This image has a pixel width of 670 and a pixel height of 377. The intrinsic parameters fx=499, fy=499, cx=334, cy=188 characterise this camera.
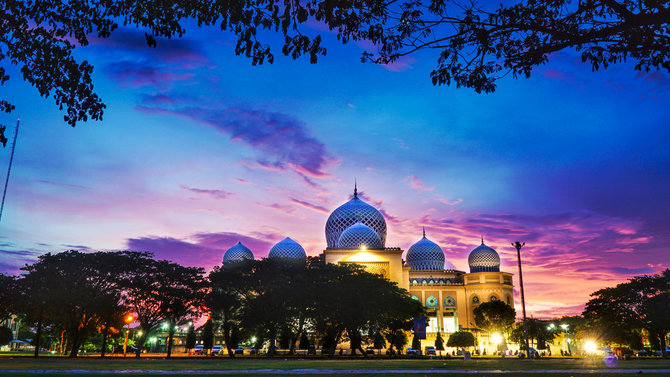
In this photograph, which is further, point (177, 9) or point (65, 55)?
point (65, 55)

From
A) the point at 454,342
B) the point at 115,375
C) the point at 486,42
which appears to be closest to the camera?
the point at 486,42

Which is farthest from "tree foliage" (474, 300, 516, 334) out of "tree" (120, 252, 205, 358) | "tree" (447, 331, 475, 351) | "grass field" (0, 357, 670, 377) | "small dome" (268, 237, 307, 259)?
"grass field" (0, 357, 670, 377)

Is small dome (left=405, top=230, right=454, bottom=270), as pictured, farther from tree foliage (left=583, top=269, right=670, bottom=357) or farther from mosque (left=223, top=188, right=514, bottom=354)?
tree foliage (left=583, top=269, right=670, bottom=357)

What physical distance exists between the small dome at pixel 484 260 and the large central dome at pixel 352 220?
22.9 m

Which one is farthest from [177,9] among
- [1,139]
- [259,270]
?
[259,270]

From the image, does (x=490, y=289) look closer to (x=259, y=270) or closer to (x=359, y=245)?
(x=359, y=245)

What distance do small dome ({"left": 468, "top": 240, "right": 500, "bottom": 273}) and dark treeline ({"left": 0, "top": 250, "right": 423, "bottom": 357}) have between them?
4821 centimetres

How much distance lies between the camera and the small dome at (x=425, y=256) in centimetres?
10162

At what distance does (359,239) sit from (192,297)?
34.5m

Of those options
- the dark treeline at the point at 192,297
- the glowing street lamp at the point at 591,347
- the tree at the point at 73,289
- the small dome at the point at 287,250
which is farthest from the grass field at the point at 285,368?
the small dome at the point at 287,250

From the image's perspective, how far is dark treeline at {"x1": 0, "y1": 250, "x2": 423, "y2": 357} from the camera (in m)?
46.2

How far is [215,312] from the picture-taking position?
5459cm

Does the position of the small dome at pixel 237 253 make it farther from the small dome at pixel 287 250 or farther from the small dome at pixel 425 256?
the small dome at pixel 425 256

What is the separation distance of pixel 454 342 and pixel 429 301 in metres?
17.3
